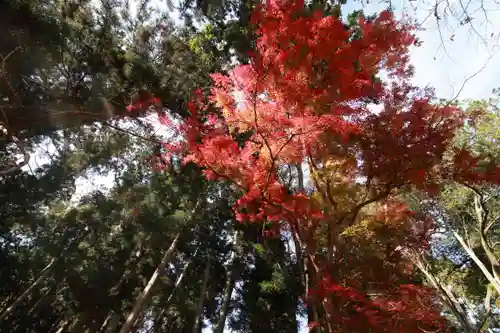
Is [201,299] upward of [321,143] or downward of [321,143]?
upward

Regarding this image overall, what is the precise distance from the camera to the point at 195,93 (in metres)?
8.11

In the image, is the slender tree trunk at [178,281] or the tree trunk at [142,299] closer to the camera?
the tree trunk at [142,299]

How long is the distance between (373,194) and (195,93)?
5.02m

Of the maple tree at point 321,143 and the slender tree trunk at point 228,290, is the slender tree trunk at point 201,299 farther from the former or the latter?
the maple tree at point 321,143

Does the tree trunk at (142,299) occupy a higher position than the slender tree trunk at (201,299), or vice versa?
the slender tree trunk at (201,299)

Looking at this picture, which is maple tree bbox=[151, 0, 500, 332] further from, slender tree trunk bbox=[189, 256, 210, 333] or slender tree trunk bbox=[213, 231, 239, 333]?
slender tree trunk bbox=[189, 256, 210, 333]

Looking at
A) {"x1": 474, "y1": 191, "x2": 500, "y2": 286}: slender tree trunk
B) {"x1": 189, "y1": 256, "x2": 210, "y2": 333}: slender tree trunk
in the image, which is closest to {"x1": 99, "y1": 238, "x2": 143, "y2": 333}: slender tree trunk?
{"x1": 189, "y1": 256, "x2": 210, "y2": 333}: slender tree trunk

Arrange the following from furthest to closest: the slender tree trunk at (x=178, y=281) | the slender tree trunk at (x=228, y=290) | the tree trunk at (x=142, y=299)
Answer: the slender tree trunk at (x=178, y=281) < the slender tree trunk at (x=228, y=290) < the tree trunk at (x=142, y=299)

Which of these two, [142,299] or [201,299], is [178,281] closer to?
[201,299]

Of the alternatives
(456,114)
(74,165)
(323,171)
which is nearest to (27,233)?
(74,165)

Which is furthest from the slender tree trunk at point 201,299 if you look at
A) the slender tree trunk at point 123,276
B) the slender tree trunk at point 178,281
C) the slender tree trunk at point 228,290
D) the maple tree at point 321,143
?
the maple tree at point 321,143

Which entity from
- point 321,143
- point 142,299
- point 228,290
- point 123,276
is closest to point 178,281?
point 123,276

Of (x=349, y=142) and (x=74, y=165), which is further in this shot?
(x=74, y=165)

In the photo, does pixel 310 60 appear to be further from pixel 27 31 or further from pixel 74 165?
pixel 74 165
